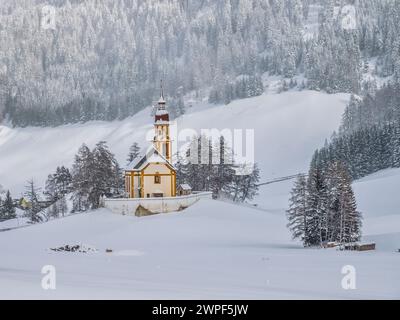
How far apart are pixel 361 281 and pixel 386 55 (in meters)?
176

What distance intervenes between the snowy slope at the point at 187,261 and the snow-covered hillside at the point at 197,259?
40 mm

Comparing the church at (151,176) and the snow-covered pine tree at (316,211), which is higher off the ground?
the church at (151,176)

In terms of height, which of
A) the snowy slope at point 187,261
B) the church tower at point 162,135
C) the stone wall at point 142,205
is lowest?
the snowy slope at point 187,261

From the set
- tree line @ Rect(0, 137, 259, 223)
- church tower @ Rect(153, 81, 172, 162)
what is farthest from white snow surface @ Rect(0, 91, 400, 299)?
church tower @ Rect(153, 81, 172, 162)

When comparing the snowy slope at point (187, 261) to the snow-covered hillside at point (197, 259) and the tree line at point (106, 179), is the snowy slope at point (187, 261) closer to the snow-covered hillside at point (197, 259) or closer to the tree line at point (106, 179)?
the snow-covered hillside at point (197, 259)

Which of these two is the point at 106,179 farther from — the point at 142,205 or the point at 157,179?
the point at 142,205

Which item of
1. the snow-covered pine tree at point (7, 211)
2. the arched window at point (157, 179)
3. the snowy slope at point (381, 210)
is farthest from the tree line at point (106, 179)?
the snowy slope at point (381, 210)

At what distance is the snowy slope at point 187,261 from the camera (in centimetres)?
2300

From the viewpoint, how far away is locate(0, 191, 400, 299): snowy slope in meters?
23.0

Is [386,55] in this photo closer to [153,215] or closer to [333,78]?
[333,78]

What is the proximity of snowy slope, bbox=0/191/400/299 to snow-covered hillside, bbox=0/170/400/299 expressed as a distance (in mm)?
40

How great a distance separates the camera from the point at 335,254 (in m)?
35.9

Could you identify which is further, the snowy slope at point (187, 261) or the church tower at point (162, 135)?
the church tower at point (162, 135)
